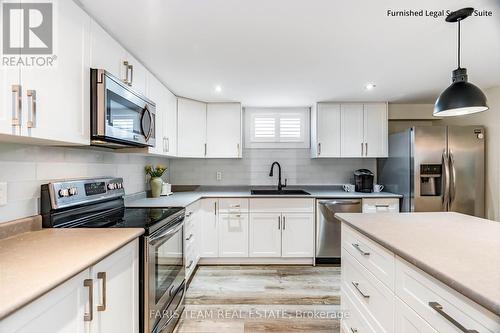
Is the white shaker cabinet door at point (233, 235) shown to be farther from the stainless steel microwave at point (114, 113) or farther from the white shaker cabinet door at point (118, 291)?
the white shaker cabinet door at point (118, 291)

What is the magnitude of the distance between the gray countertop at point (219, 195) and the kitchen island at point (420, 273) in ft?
4.64

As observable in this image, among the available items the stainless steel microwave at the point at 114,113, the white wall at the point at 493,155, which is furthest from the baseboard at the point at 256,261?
the white wall at the point at 493,155

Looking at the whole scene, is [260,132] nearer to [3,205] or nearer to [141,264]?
[141,264]

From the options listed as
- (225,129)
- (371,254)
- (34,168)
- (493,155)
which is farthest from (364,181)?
(34,168)

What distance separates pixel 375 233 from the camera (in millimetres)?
1374

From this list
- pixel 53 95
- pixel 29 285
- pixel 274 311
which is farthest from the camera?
pixel 274 311

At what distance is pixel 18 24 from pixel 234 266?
301 cm

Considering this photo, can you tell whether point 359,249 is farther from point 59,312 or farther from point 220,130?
point 220,130

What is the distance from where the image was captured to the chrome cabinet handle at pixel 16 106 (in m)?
1.03

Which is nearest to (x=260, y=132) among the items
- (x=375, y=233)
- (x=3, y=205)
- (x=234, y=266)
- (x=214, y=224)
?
(x=214, y=224)

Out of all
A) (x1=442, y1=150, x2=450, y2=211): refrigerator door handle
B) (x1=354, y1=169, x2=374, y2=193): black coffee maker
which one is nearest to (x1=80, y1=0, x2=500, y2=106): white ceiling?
(x1=442, y1=150, x2=450, y2=211): refrigerator door handle

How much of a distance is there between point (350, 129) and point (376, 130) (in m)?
0.35

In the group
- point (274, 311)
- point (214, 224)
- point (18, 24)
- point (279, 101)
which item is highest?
point (279, 101)

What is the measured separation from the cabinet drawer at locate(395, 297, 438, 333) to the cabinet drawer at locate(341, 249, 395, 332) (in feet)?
0.15
